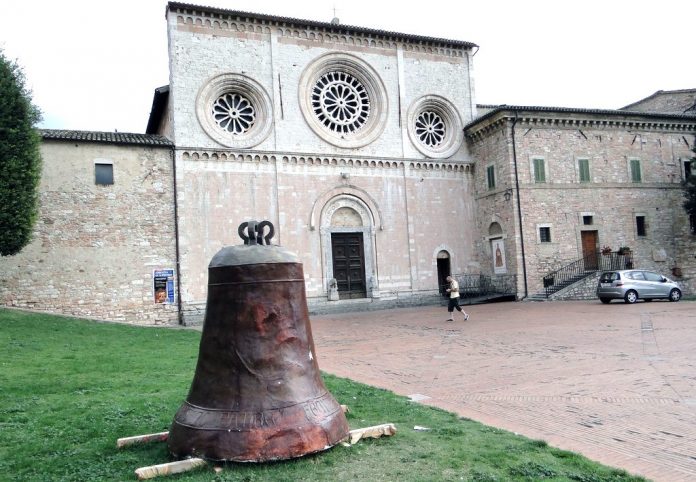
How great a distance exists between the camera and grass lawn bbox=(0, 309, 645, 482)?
422cm

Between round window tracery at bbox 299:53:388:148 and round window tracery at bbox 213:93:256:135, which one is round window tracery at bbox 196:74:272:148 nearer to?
round window tracery at bbox 213:93:256:135

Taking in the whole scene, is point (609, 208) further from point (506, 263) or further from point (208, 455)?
point (208, 455)

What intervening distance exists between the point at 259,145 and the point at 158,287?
8019 mm

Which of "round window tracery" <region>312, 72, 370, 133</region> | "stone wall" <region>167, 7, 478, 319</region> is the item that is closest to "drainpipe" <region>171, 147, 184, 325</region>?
"stone wall" <region>167, 7, 478, 319</region>

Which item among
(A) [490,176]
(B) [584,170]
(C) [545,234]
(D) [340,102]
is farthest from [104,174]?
(B) [584,170]

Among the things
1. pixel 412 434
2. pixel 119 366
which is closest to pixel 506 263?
pixel 119 366

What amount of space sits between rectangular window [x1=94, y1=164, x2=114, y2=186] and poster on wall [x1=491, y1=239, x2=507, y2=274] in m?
18.9

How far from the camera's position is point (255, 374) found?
4715 mm

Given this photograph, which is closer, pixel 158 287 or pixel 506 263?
pixel 158 287

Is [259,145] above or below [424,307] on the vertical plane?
above

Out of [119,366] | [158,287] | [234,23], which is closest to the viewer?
[119,366]

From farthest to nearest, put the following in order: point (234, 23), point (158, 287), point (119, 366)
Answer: point (234, 23)
point (158, 287)
point (119, 366)

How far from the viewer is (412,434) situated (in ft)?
17.3

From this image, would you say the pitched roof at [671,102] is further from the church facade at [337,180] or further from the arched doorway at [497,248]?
the arched doorway at [497,248]
